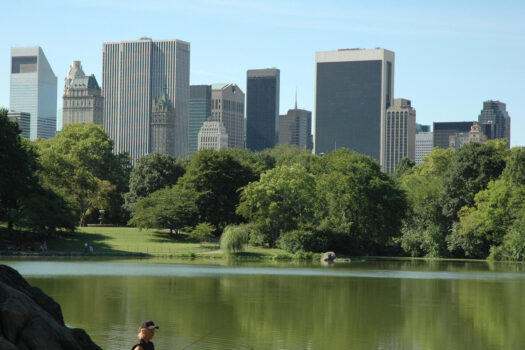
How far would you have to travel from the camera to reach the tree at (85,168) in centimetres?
7512

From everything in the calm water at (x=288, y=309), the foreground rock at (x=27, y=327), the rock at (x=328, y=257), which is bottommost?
the rock at (x=328, y=257)

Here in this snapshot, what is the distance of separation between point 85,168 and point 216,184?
19.9 metres

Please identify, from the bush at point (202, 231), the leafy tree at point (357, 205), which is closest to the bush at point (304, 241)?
the leafy tree at point (357, 205)

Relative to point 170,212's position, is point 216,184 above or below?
above

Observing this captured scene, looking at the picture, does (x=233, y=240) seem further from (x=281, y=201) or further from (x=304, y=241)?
(x=281, y=201)

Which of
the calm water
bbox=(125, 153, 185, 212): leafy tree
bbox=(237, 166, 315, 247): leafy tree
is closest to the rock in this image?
bbox=(237, 166, 315, 247): leafy tree

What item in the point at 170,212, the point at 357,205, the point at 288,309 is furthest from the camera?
the point at 170,212

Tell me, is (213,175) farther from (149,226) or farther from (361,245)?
(361,245)

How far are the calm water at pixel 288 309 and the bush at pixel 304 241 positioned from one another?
22256 millimetres

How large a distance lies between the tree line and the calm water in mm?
20168

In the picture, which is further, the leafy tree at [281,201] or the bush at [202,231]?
the bush at [202,231]

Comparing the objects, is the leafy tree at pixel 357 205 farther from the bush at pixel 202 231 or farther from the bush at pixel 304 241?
the bush at pixel 202 231

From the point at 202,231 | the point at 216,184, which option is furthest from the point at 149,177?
the point at 202,231

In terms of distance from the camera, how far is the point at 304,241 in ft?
207
